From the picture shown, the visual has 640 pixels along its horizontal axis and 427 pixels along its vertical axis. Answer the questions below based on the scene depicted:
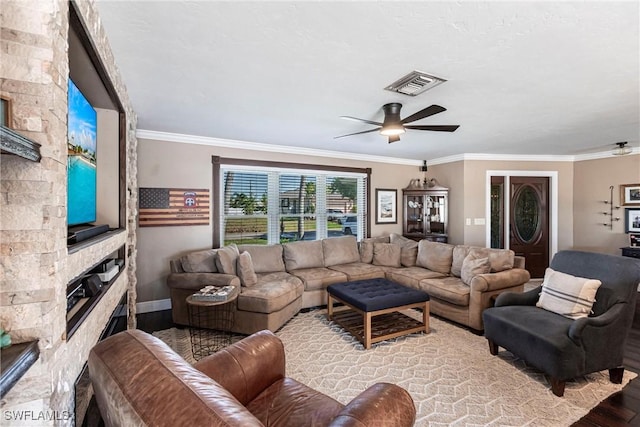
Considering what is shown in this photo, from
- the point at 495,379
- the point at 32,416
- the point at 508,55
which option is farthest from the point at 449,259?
the point at 32,416

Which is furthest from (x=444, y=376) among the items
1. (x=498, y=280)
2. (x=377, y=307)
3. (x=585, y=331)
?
(x=498, y=280)

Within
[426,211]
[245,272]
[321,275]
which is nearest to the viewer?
[245,272]

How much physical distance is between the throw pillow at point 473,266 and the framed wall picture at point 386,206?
2.30 m

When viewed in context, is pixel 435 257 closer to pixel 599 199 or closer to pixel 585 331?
pixel 585 331

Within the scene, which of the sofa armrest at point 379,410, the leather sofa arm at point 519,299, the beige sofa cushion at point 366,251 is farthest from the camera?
the beige sofa cushion at point 366,251

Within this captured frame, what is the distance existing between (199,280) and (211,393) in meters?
2.80

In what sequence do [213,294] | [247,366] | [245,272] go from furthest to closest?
[245,272] < [213,294] < [247,366]

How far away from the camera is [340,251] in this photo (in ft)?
16.3

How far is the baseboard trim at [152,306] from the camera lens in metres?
4.00

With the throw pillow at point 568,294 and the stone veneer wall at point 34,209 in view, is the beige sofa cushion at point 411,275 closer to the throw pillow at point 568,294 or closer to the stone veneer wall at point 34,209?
the throw pillow at point 568,294

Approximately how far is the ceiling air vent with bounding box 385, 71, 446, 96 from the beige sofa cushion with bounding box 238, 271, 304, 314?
2421 mm

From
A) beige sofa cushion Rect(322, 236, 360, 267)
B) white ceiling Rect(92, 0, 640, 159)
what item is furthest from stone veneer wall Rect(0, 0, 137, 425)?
beige sofa cushion Rect(322, 236, 360, 267)

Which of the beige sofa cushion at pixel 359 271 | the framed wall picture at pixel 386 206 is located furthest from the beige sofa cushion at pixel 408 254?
the framed wall picture at pixel 386 206

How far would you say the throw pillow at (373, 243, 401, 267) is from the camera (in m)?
4.92
